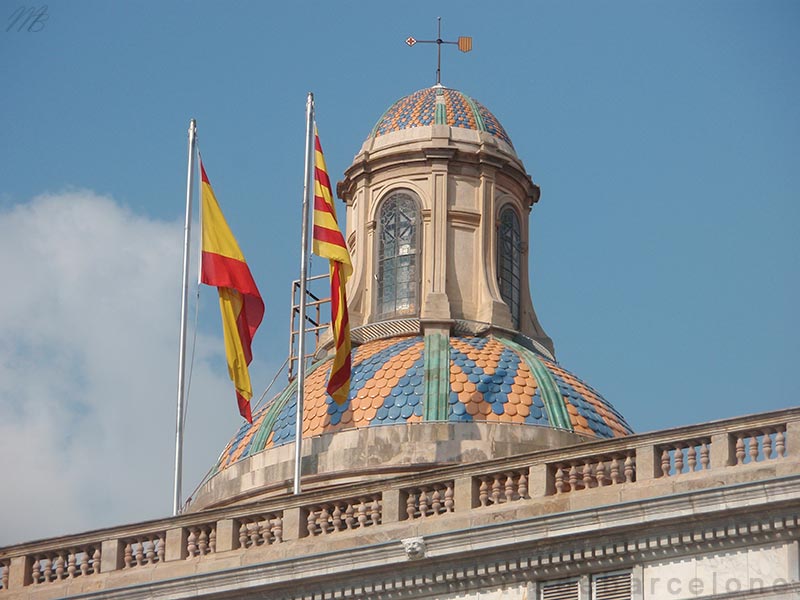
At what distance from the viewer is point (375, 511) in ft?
116

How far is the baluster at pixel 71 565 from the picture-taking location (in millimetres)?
37375

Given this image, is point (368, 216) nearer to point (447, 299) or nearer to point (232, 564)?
point (447, 299)

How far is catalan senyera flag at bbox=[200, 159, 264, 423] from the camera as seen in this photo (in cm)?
4581

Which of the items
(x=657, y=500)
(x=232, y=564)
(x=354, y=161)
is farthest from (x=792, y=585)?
(x=354, y=161)

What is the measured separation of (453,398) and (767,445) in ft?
54.8

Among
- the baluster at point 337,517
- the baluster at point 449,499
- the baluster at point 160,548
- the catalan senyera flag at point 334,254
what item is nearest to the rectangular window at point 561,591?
the baluster at point 449,499

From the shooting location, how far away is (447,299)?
53.4 metres

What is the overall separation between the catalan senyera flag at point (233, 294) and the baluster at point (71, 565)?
874cm

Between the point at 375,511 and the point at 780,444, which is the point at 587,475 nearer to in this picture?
the point at 780,444

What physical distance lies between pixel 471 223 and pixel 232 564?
66.2ft

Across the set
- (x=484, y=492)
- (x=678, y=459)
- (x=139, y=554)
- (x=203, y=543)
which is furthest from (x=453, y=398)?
(x=678, y=459)

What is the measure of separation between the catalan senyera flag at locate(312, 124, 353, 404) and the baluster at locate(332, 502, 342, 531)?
10.5m

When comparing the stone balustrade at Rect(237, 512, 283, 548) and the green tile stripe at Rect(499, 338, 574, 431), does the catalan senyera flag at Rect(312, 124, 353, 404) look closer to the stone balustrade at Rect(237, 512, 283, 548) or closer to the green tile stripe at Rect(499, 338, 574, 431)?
the green tile stripe at Rect(499, 338, 574, 431)

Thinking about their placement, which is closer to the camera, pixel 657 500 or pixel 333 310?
pixel 657 500
